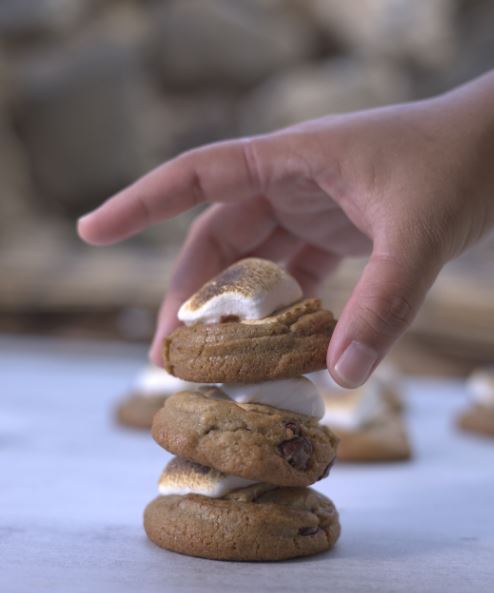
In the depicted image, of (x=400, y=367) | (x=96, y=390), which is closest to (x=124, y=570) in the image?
(x=96, y=390)

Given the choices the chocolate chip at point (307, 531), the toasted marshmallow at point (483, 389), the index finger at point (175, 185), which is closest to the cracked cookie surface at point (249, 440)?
the chocolate chip at point (307, 531)

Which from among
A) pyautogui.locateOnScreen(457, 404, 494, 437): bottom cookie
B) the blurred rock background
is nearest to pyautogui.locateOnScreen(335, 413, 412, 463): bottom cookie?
pyautogui.locateOnScreen(457, 404, 494, 437): bottom cookie

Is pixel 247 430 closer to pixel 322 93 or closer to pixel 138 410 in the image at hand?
pixel 138 410

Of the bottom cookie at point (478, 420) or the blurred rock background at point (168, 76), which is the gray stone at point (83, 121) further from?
the bottom cookie at point (478, 420)

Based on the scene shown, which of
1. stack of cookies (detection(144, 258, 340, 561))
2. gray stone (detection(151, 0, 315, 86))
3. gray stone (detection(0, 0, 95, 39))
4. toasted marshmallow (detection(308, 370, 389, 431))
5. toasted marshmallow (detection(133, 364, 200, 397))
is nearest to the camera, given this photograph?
stack of cookies (detection(144, 258, 340, 561))

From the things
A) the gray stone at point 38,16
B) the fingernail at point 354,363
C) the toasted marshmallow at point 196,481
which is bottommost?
the toasted marshmallow at point 196,481

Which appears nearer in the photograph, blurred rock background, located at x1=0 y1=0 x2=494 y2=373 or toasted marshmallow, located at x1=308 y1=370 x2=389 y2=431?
toasted marshmallow, located at x1=308 y1=370 x2=389 y2=431

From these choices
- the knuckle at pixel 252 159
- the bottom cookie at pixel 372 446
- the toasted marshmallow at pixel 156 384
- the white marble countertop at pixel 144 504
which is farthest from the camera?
the toasted marshmallow at pixel 156 384

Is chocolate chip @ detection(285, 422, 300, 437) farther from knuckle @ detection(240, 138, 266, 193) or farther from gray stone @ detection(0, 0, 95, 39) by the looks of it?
gray stone @ detection(0, 0, 95, 39)
